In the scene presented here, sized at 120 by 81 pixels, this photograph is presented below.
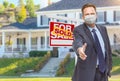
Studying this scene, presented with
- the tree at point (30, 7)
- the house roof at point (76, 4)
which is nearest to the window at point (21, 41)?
the house roof at point (76, 4)

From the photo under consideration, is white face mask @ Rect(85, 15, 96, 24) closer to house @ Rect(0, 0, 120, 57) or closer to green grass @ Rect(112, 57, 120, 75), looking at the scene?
green grass @ Rect(112, 57, 120, 75)

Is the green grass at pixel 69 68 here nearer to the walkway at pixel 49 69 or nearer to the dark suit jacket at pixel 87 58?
the walkway at pixel 49 69

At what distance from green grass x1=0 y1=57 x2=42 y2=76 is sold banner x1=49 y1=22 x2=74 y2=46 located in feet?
65.6

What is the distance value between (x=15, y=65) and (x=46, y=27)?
11.6 metres

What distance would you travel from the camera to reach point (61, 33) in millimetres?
12617

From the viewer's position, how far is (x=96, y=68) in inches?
201

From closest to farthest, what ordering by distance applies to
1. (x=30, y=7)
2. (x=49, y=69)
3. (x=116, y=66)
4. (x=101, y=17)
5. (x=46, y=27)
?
(x=116, y=66) → (x=49, y=69) → (x=101, y=17) → (x=46, y=27) → (x=30, y=7)

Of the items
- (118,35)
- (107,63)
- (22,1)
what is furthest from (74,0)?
(107,63)

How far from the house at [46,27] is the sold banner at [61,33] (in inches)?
1022

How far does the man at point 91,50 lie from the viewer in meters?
4.97

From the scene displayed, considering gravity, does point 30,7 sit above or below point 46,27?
above

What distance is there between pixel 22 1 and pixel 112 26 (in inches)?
1593

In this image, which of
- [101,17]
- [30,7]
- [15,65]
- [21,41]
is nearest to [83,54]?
[15,65]

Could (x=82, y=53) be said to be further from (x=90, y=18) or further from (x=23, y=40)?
(x=23, y=40)
